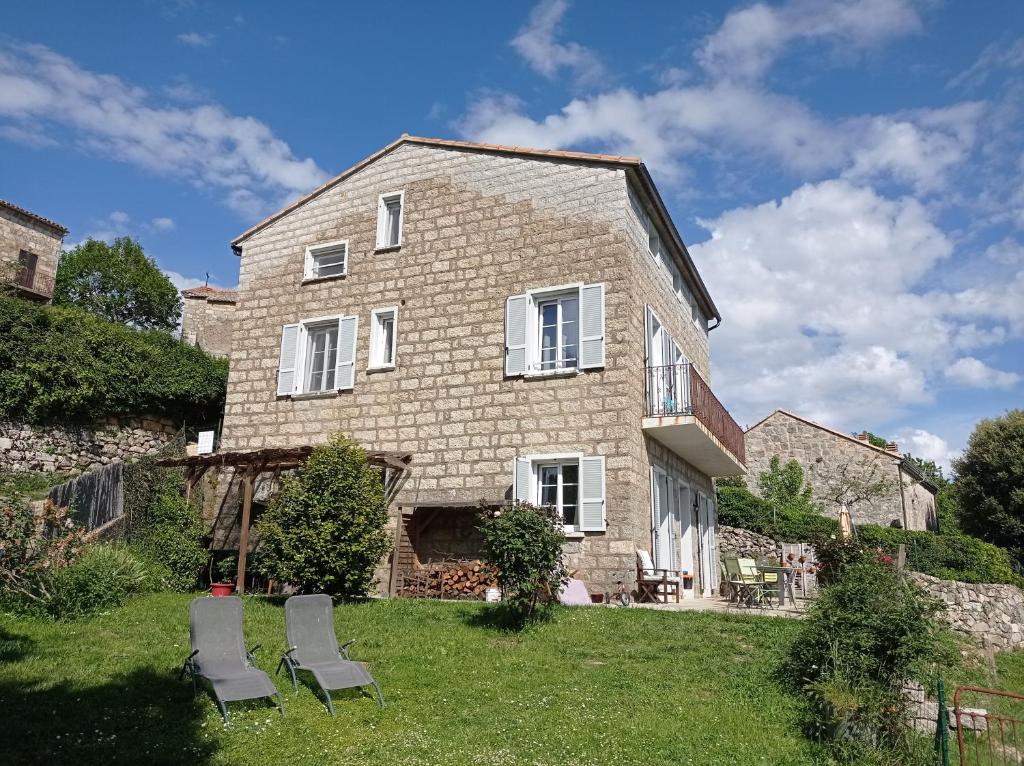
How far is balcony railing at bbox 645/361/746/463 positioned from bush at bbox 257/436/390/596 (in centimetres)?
504

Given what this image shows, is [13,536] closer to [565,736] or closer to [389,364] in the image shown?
[389,364]

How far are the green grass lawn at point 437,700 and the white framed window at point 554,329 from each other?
4799 millimetres

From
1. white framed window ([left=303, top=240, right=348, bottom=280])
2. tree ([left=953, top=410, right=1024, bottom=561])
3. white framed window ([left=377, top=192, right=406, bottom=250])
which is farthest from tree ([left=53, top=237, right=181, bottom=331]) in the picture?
tree ([left=953, top=410, right=1024, bottom=561])

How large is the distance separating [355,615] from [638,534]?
463cm

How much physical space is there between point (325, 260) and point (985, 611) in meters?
14.7

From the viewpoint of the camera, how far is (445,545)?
1324 centimetres

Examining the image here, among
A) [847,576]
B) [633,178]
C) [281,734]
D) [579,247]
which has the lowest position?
[281,734]

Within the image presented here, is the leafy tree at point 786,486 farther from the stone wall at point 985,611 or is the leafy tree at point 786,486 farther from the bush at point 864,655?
the bush at point 864,655

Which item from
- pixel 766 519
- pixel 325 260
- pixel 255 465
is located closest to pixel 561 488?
pixel 255 465

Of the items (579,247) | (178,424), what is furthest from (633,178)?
(178,424)

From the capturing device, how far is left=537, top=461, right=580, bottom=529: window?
12.3 metres

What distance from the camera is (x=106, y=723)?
562 centimetres

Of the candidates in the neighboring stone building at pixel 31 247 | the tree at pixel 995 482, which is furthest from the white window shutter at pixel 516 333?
the tree at pixel 995 482

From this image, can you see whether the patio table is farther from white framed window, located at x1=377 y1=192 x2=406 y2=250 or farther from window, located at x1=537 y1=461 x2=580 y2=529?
white framed window, located at x1=377 y1=192 x2=406 y2=250
